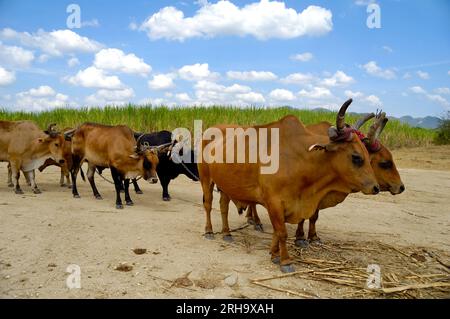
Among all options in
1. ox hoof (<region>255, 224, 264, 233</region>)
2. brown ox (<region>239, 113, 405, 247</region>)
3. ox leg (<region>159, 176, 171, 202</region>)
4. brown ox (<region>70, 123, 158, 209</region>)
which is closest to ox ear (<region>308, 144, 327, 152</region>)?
brown ox (<region>239, 113, 405, 247</region>)

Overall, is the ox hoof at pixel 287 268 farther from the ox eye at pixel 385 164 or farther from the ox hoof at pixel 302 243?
the ox eye at pixel 385 164

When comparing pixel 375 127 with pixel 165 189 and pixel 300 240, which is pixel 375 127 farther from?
pixel 165 189

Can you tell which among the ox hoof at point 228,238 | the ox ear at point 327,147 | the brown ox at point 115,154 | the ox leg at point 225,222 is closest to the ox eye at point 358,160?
the ox ear at point 327,147

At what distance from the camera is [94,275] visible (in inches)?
161

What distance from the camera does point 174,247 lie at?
199 inches

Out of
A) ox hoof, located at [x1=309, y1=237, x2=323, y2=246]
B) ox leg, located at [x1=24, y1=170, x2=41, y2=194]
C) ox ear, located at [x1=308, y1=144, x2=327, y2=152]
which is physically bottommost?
ox hoof, located at [x1=309, y1=237, x2=323, y2=246]

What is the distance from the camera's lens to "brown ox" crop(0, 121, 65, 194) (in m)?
8.63

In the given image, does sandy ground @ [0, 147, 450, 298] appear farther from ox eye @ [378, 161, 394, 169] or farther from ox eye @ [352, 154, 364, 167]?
ox eye @ [352, 154, 364, 167]

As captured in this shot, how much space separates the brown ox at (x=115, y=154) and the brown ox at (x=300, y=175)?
311 cm

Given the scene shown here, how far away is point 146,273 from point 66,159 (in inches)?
227

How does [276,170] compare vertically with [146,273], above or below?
above

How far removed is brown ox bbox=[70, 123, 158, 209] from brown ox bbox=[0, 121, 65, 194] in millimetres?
600
